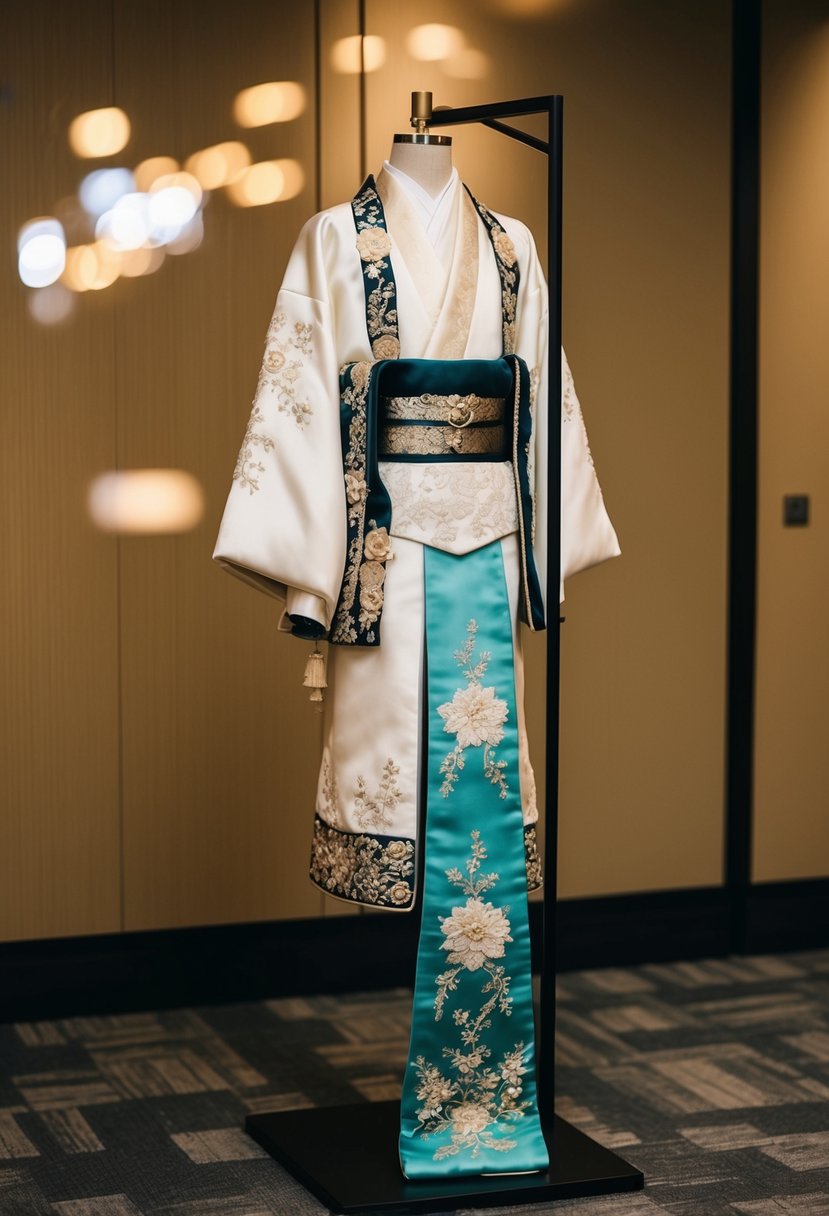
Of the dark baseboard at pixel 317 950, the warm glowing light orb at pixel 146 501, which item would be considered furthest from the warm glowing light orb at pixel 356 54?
the dark baseboard at pixel 317 950

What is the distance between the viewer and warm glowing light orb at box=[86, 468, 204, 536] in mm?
A: 3621

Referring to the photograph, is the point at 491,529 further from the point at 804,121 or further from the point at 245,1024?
the point at 804,121

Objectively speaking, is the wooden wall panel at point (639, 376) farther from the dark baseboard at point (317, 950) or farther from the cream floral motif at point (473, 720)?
the cream floral motif at point (473, 720)

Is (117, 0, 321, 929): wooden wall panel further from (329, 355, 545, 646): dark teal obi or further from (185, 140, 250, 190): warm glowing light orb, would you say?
(329, 355, 545, 646): dark teal obi

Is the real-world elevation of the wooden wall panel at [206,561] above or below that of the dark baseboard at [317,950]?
above

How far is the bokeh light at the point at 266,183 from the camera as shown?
368 centimetres

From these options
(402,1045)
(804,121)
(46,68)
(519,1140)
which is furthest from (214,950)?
(804,121)

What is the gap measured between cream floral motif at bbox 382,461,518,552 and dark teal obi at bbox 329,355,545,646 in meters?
0.02

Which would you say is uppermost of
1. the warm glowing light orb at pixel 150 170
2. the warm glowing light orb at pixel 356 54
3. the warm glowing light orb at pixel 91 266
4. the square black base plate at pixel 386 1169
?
the warm glowing light orb at pixel 356 54

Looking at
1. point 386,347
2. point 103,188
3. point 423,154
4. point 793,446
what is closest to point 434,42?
point 103,188

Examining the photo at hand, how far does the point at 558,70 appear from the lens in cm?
389

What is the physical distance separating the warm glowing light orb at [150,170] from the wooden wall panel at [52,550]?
126 millimetres

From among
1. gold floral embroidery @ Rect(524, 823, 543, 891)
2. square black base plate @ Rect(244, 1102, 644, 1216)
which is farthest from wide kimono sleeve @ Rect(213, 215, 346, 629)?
square black base plate @ Rect(244, 1102, 644, 1216)

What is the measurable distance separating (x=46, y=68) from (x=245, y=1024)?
211 cm
